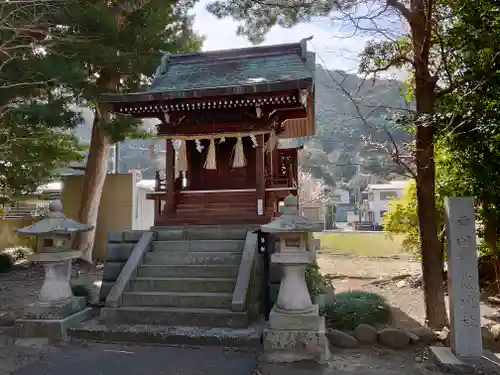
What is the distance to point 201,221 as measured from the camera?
954 cm

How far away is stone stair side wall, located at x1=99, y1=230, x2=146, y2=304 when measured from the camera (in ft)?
25.5

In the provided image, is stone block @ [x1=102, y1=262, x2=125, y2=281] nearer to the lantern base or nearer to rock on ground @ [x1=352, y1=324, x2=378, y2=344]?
the lantern base

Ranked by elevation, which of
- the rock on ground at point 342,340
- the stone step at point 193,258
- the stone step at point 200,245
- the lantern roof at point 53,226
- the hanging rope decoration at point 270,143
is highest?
the hanging rope decoration at point 270,143

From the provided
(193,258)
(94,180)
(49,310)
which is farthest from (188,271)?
(94,180)

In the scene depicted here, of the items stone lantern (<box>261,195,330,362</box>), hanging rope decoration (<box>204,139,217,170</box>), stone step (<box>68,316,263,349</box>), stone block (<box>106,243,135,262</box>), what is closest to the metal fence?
hanging rope decoration (<box>204,139,217,170</box>)

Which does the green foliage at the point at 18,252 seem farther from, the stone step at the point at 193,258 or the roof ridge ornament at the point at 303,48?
the roof ridge ornament at the point at 303,48

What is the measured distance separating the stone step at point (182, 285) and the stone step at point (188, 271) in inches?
7.6

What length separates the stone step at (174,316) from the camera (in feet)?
20.8

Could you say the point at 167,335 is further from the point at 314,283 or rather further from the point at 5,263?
the point at 5,263

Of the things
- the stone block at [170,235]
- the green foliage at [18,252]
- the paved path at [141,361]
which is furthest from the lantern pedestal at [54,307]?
the green foliage at [18,252]

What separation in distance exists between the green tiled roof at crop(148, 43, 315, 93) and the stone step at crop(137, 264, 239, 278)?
4028 millimetres

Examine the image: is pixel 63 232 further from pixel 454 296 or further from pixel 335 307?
pixel 454 296

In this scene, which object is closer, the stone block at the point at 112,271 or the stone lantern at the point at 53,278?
the stone lantern at the point at 53,278

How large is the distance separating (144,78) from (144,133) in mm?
2082
